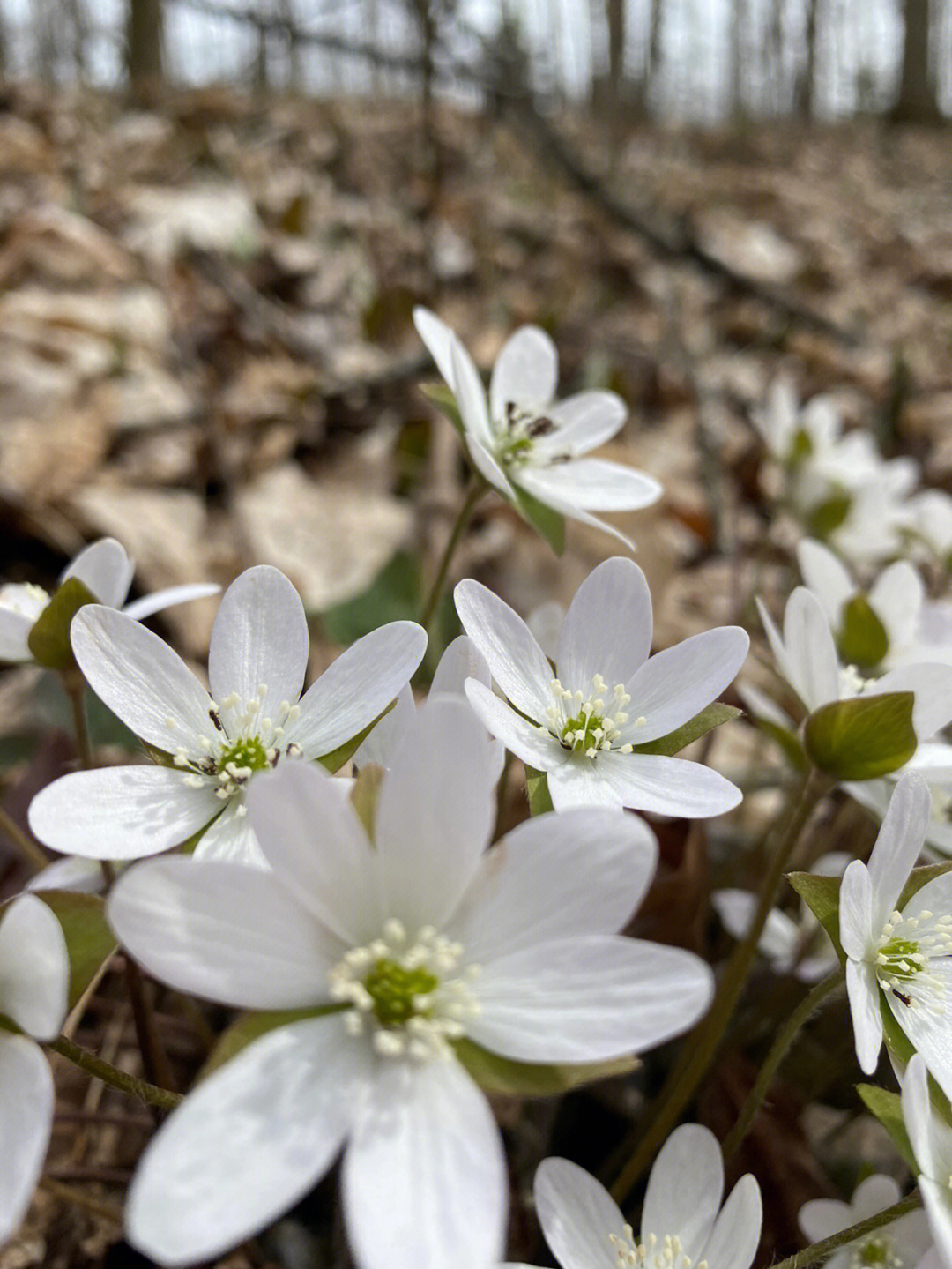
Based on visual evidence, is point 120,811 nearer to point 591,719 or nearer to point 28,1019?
point 28,1019

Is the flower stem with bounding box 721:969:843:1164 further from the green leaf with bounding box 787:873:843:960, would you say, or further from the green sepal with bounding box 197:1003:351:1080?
the green sepal with bounding box 197:1003:351:1080

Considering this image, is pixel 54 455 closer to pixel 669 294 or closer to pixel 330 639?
pixel 330 639

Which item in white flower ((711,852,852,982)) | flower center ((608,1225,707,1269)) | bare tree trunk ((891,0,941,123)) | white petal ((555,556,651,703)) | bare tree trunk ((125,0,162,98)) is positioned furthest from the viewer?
bare tree trunk ((891,0,941,123))

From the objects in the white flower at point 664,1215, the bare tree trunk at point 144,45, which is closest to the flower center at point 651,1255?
the white flower at point 664,1215

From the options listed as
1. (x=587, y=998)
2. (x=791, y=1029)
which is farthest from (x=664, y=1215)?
(x=587, y=998)

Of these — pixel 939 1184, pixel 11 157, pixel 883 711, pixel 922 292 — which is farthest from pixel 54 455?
pixel 922 292

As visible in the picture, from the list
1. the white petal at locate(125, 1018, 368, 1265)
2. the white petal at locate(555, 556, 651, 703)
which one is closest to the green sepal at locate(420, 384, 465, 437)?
the white petal at locate(555, 556, 651, 703)
